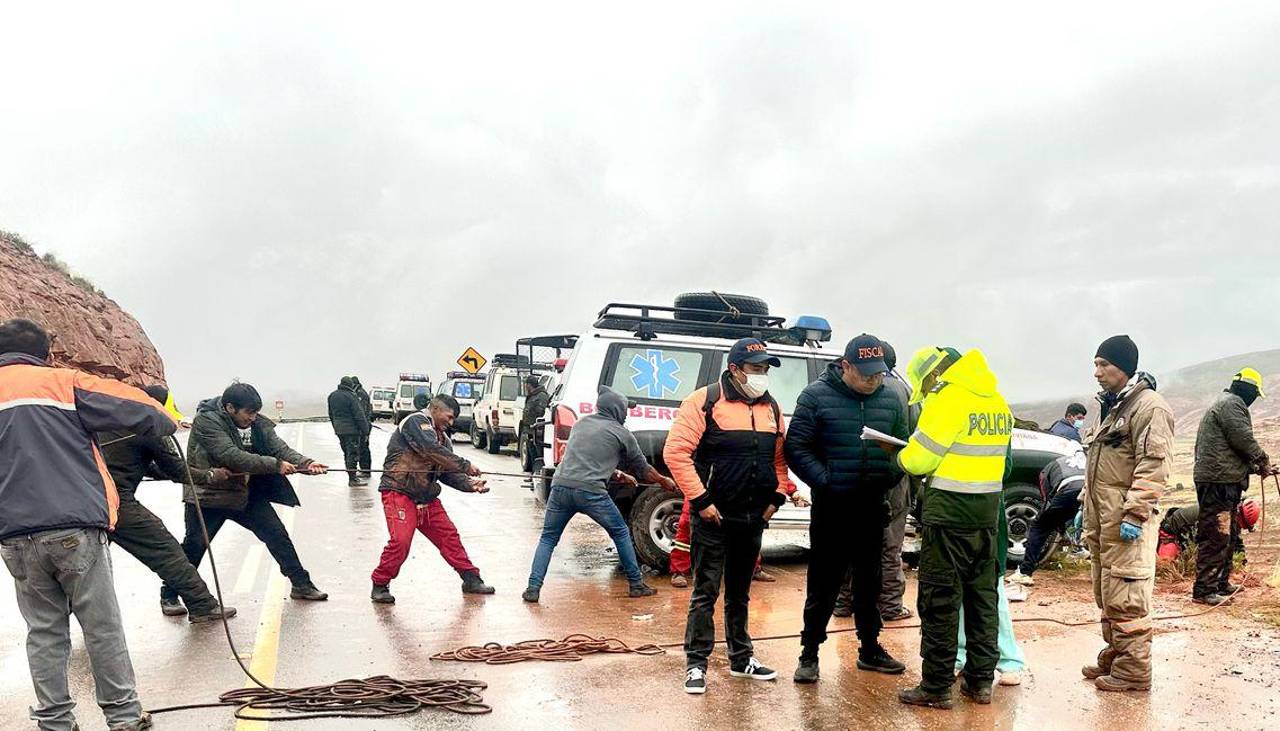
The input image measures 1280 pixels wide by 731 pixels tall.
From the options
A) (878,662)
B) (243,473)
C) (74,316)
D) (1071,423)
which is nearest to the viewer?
(878,662)

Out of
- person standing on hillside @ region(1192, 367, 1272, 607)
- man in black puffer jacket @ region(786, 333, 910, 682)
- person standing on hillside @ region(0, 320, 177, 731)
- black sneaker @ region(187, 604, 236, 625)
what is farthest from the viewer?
person standing on hillside @ region(1192, 367, 1272, 607)

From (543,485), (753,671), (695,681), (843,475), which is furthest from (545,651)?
(543,485)

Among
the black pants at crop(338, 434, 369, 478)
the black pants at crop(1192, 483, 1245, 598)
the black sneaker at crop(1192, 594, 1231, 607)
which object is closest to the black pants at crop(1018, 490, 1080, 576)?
the black pants at crop(1192, 483, 1245, 598)

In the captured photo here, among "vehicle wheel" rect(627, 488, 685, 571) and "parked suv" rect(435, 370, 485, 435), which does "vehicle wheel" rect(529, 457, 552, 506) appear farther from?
"parked suv" rect(435, 370, 485, 435)

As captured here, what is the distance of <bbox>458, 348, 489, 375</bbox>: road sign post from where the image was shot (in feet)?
104

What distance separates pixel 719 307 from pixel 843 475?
15.3ft

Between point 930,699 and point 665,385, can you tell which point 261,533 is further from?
point 930,699

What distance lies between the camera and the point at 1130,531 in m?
4.99

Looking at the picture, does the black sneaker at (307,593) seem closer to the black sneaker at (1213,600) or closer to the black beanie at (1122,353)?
the black beanie at (1122,353)

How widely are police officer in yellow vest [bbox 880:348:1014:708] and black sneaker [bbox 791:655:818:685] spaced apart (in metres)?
0.48

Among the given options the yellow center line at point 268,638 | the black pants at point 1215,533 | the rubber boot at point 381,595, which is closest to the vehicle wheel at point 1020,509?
the black pants at point 1215,533

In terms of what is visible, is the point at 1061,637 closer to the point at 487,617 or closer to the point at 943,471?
the point at 943,471

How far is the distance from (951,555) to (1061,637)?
6.68 ft

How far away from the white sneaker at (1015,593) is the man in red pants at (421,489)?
13.3 feet
